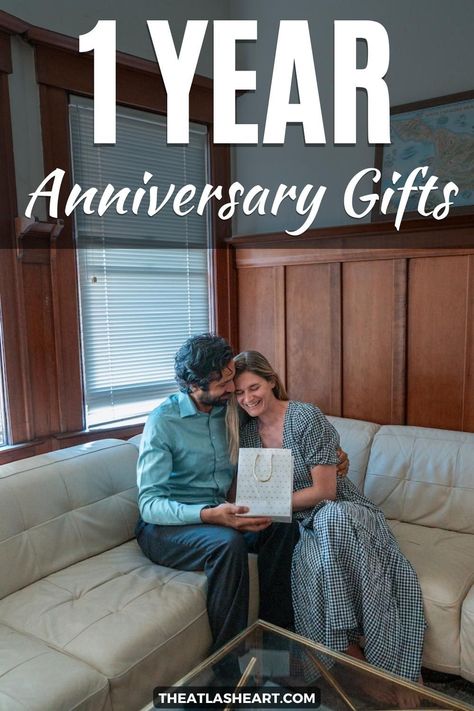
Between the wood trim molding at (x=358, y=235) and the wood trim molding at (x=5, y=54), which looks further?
the wood trim molding at (x=358, y=235)

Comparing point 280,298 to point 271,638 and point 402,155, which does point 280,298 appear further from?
point 271,638

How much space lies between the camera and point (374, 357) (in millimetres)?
2793

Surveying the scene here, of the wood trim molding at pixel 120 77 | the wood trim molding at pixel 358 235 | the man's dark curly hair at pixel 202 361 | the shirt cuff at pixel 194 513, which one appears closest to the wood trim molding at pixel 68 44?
the wood trim molding at pixel 120 77

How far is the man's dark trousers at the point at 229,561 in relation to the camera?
180cm

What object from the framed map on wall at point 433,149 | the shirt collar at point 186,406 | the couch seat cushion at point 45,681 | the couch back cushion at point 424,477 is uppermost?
the framed map on wall at point 433,149

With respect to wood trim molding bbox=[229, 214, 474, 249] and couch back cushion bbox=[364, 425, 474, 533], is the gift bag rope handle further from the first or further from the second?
wood trim molding bbox=[229, 214, 474, 249]

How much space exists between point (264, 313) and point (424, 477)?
126cm

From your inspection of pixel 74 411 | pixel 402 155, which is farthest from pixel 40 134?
pixel 402 155

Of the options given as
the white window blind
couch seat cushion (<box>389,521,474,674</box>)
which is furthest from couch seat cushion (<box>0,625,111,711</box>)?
the white window blind

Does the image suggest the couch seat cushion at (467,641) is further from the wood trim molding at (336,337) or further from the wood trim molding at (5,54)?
the wood trim molding at (5,54)

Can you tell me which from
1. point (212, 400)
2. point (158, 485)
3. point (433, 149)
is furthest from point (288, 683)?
point (433, 149)

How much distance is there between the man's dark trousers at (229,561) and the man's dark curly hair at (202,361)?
0.49 m

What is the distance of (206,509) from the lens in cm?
194

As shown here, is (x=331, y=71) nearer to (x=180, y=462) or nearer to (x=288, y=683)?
(x=180, y=462)
